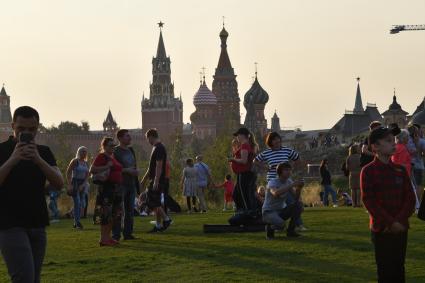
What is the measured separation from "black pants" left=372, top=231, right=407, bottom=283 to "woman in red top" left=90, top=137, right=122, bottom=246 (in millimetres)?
6463

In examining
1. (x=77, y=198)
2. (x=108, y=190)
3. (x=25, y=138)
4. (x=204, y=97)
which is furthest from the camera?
(x=204, y=97)

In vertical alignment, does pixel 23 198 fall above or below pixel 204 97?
Result: below

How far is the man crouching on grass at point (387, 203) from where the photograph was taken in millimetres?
8359

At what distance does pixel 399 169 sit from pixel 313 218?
10.4 metres

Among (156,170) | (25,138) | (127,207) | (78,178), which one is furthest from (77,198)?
(25,138)

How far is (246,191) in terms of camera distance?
15.4m

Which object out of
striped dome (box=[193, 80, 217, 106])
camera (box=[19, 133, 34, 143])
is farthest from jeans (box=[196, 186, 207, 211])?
striped dome (box=[193, 80, 217, 106])

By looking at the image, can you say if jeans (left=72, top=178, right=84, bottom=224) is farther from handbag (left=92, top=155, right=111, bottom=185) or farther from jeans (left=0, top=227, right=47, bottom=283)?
jeans (left=0, top=227, right=47, bottom=283)

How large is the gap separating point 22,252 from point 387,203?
114 inches

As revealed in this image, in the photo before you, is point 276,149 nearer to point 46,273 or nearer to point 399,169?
point 46,273

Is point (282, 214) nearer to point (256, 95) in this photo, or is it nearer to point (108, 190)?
Answer: point (108, 190)

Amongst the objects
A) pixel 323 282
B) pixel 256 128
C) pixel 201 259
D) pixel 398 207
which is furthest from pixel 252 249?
pixel 256 128

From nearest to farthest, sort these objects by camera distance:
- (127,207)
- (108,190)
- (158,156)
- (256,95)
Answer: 1. (108,190)
2. (127,207)
3. (158,156)
4. (256,95)

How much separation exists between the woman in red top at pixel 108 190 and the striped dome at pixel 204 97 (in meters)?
167
